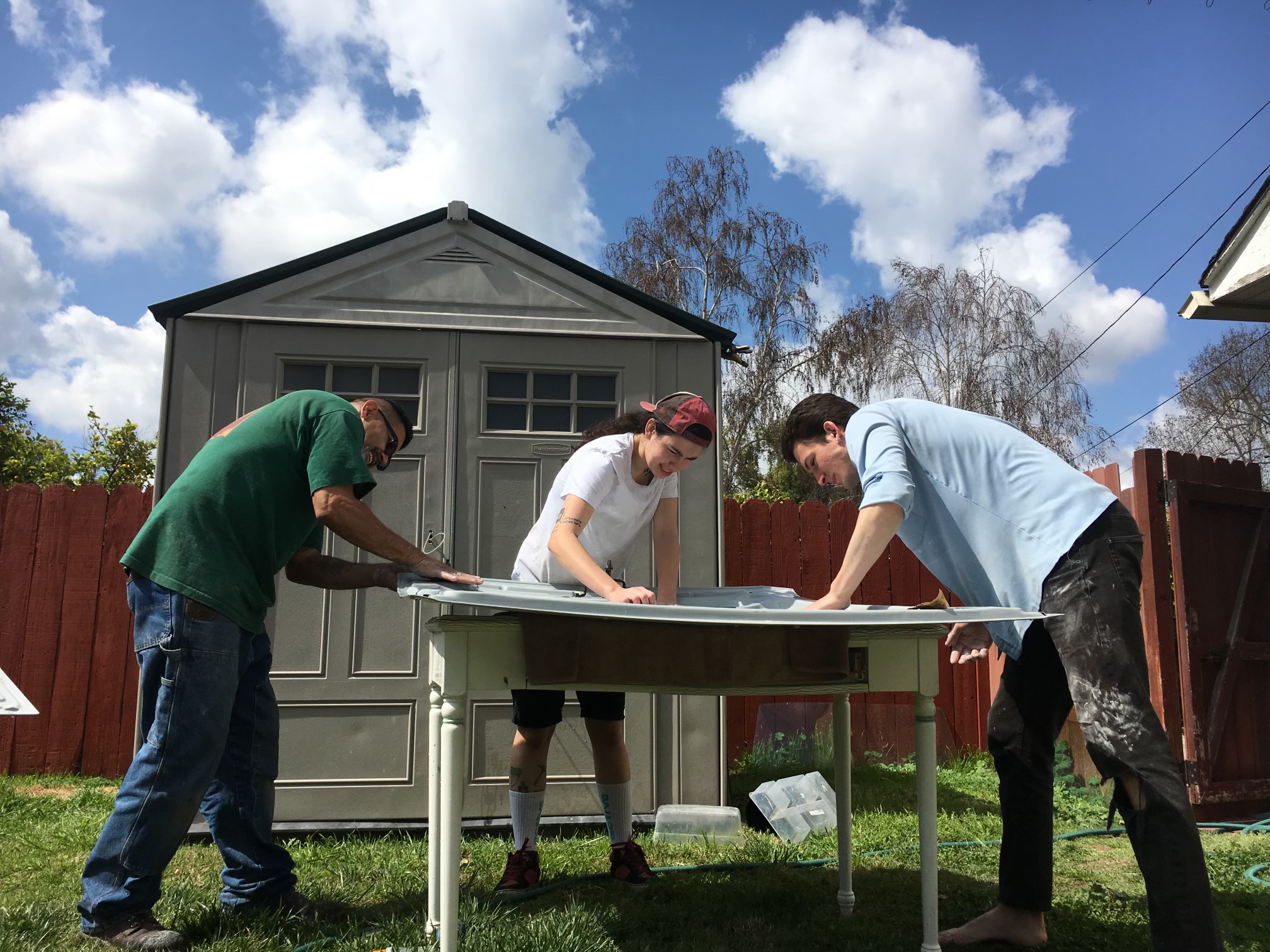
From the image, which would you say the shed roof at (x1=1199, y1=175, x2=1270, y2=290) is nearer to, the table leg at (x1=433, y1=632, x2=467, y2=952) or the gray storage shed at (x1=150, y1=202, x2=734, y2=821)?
the gray storage shed at (x1=150, y1=202, x2=734, y2=821)

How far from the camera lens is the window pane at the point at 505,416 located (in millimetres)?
4219

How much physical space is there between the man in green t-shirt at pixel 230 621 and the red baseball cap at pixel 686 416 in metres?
0.82

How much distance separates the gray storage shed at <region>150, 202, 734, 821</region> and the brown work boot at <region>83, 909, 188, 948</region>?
1607mm

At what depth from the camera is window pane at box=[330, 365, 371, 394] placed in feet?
13.7

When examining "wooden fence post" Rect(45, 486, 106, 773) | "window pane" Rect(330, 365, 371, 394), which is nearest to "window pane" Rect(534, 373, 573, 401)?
"window pane" Rect(330, 365, 371, 394)

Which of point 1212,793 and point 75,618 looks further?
point 75,618

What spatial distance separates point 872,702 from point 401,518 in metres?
3.53

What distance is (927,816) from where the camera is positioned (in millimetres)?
2354

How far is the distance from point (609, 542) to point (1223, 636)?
150 inches

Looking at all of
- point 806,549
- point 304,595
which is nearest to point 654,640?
point 304,595

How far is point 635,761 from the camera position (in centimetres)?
407

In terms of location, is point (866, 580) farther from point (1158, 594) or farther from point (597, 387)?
point (597, 387)

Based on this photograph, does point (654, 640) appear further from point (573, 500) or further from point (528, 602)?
A: point (573, 500)

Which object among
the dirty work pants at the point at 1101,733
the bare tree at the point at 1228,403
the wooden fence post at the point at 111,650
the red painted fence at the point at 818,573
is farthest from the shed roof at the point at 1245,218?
the bare tree at the point at 1228,403
